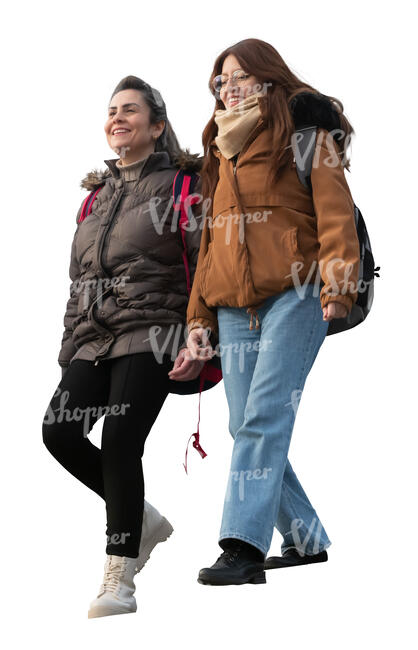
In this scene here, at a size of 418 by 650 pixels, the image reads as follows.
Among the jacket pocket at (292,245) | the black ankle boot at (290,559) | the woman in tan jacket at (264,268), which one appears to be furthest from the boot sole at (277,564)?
the jacket pocket at (292,245)

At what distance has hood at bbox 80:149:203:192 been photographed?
14.9 ft

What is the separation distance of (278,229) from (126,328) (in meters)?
0.84

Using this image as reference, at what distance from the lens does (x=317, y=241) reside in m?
4.00

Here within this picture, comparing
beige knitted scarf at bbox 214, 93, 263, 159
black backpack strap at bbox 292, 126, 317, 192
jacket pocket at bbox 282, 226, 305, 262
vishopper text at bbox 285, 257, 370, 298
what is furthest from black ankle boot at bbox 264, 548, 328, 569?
beige knitted scarf at bbox 214, 93, 263, 159

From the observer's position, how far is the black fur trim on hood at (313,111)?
408cm

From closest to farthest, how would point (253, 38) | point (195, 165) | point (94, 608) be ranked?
point (94, 608) < point (253, 38) < point (195, 165)

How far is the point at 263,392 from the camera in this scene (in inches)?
153

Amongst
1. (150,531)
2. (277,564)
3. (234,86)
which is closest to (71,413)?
(150,531)

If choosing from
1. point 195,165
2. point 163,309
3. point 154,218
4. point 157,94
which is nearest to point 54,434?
point 163,309

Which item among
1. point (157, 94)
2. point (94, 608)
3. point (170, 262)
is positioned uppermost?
point (157, 94)

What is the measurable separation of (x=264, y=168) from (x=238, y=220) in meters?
0.24

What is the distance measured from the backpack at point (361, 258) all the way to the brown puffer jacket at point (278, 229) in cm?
3

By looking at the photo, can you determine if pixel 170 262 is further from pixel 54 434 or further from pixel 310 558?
pixel 310 558

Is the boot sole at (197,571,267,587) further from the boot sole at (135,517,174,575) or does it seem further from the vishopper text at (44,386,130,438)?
the vishopper text at (44,386,130,438)
